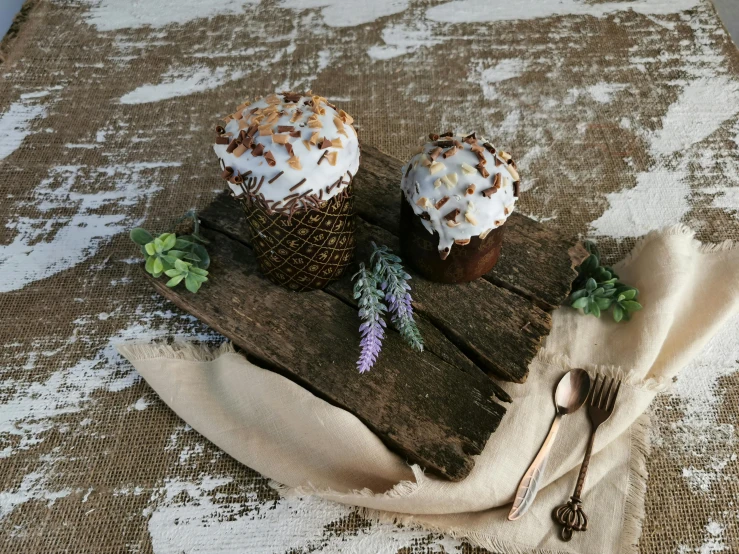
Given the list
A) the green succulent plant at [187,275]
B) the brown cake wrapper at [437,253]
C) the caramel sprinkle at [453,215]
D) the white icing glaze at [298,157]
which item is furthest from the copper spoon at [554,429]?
the green succulent plant at [187,275]

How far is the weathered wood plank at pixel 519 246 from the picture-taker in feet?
2.86

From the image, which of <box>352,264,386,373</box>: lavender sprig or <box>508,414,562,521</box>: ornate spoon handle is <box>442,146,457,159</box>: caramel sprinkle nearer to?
<box>352,264,386,373</box>: lavender sprig

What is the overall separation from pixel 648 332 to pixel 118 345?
0.86m

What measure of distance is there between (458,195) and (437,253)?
0.37 feet

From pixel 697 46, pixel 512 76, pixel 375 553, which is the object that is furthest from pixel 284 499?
pixel 697 46

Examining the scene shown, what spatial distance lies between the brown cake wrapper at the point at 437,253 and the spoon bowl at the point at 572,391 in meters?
0.21

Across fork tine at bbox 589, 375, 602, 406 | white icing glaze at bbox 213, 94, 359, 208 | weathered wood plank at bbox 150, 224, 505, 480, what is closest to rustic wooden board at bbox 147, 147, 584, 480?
weathered wood plank at bbox 150, 224, 505, 480

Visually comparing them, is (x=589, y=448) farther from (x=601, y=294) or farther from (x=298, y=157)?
(x=298, y=157)

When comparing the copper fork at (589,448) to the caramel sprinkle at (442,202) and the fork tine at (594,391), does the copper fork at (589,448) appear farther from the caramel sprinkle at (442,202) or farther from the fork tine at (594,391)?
the caramel sprinkle at (442,202)

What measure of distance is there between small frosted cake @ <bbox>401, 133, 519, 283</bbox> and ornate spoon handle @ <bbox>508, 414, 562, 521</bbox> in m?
0.30

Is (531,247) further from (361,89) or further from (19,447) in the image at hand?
(19,447)

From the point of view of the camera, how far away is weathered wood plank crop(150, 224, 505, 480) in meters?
0.75

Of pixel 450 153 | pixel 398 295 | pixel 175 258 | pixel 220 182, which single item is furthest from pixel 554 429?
pixel 220 182

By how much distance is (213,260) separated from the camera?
93cm
